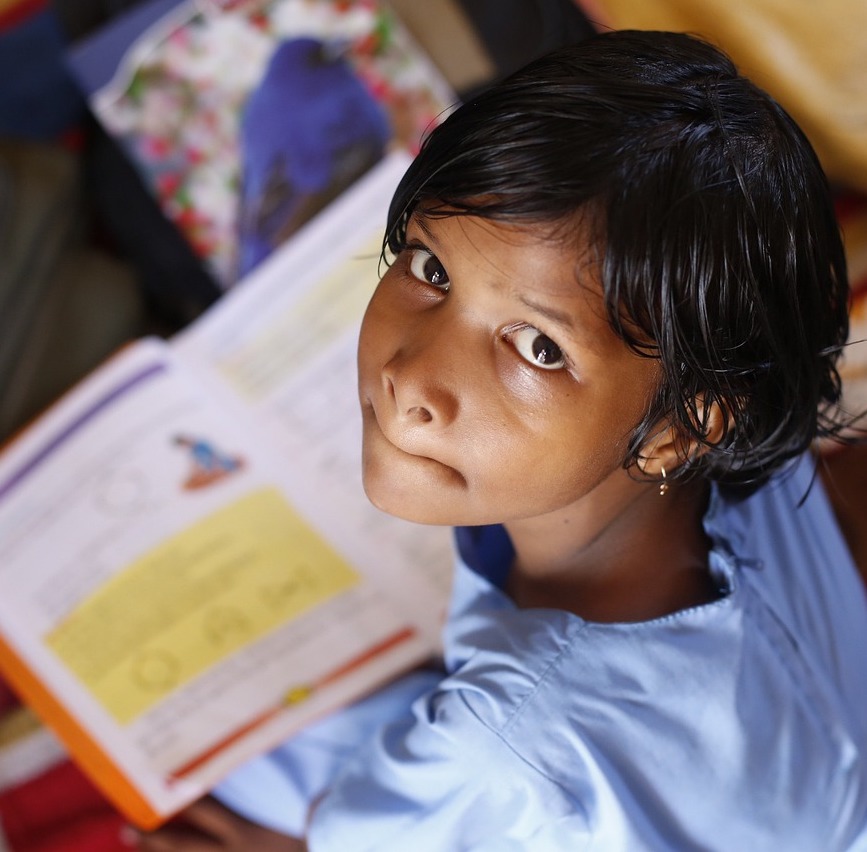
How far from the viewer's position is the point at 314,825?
2.07 ft

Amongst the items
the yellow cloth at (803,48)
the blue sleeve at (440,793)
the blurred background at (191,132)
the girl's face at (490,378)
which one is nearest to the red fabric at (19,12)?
the blurred background at (191,132)

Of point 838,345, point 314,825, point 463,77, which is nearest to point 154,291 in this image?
point 463,77

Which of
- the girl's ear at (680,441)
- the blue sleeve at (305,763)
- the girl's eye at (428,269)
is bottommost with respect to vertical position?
the blue sleeve at (305,763)

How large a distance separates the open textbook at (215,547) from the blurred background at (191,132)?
0.21 ft

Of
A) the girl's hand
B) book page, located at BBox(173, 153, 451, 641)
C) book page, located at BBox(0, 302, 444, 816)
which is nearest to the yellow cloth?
book page, located at BBox(173, 153, 451, 641)

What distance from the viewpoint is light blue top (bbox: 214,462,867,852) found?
517mm

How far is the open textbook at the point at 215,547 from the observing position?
768 mm

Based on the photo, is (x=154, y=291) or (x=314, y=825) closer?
(x=314, y=825)

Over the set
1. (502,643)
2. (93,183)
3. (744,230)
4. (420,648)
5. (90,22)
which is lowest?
(420,648)

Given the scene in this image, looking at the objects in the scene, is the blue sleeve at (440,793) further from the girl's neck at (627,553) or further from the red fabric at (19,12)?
the red fabric at (19,12)

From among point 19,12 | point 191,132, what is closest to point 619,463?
point 191,132

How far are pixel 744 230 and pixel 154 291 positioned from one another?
0.71 metres

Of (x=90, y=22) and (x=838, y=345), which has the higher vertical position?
(x=90, y=22)

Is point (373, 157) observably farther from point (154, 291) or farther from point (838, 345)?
point (838, 345)
